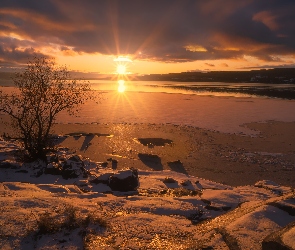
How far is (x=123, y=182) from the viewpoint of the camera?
12242mm

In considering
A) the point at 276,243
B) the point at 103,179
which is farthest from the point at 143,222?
the point at 103,179

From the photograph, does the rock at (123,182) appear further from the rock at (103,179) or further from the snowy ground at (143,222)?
the snowy ground at (143,222)

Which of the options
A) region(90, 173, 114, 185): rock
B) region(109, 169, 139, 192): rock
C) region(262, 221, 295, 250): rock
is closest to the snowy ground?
region(262, 221, 295, 250): rock

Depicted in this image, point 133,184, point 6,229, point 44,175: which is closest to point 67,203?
point 6,229

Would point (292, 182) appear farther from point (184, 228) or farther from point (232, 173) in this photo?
point (184, 228)

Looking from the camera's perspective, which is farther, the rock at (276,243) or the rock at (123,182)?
the rock at (123,182)

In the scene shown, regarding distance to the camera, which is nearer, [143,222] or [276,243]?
[276,243]

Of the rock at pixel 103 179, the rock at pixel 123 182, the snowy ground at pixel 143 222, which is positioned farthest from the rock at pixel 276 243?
the rock at pixel 103 179

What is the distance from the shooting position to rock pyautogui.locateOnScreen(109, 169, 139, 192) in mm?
12195

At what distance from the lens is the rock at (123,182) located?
1220 centimetres

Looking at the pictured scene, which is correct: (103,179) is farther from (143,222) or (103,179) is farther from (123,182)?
(143,222)

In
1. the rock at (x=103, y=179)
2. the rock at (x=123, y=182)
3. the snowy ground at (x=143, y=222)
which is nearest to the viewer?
the snowy ground at (x=143, y=222)

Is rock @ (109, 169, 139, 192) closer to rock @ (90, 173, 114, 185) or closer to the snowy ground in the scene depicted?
rock @ (90, 173, 114, 185)

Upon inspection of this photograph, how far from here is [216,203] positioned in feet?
32.1
